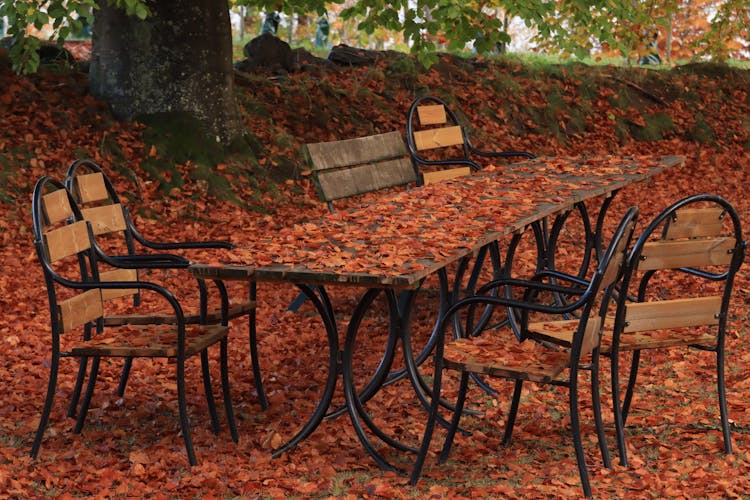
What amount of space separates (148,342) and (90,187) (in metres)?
1.20

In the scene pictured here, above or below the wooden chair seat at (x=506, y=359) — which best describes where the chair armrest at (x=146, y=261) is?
above

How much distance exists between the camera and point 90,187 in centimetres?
530

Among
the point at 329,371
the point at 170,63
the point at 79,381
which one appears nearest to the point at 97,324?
the point at 79,381

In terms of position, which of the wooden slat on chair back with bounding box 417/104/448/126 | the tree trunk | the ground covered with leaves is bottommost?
the ground covered with leaves

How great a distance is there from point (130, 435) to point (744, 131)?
11915 mm

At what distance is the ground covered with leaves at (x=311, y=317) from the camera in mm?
4176

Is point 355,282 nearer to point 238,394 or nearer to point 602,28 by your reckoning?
point 238,394

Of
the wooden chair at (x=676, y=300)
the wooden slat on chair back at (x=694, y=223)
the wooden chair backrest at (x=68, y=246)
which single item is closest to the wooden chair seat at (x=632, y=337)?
the wooden chair at (x=676, y=300)

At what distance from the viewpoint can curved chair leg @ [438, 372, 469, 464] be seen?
4242 mm

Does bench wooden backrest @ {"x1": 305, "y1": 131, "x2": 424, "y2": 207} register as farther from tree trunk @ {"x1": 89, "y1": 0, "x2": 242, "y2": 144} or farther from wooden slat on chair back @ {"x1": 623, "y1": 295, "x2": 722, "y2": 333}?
wooden slat on chair back @ {"x1": 623, "y1": 295, "x2": 722, "y2": 333}

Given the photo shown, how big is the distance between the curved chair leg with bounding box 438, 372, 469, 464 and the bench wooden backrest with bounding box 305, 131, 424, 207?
2.87 meters

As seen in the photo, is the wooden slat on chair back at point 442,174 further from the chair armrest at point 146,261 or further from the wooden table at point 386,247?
the chair armrest at point 146,261

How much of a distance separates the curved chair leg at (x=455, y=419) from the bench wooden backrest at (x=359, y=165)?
2.87 metres

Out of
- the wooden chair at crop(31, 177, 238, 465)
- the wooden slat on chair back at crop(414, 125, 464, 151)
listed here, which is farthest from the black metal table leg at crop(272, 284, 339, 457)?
the wooden slat on chair back at crop(414, 125, 464, 151)
